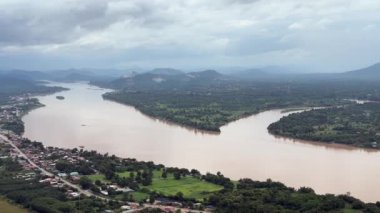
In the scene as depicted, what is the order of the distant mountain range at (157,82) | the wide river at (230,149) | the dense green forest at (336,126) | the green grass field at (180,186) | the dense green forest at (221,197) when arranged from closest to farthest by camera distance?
the dense green forest at (221,197) < the green grass field at (180,186) < the wide river at (230,149) < the dense green forest at (336,126) < the distant mountain range at (157,82)

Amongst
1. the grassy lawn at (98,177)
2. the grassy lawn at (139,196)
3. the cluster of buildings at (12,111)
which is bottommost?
the grassy lawn at (139,196)

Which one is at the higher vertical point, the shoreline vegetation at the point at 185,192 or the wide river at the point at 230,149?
the wide river at the point at 230,149

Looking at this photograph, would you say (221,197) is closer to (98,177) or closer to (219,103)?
(98,177)

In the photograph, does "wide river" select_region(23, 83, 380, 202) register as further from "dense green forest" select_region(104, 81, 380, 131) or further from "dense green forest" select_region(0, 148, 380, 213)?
"dense green forest" select_region(0, 148, 380, 213)

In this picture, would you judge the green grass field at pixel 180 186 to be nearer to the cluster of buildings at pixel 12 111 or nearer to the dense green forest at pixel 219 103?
the dense green forest at pixel 219 103

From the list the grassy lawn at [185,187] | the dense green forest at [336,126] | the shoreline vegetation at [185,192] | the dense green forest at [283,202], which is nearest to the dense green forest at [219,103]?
the dense green forest at [336,126]

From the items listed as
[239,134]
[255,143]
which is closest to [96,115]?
[239,134]

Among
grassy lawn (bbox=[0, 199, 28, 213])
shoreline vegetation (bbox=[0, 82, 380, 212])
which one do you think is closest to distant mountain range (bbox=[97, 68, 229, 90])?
shoreline vegetation (bbox=[0, 82, 380, 212])
